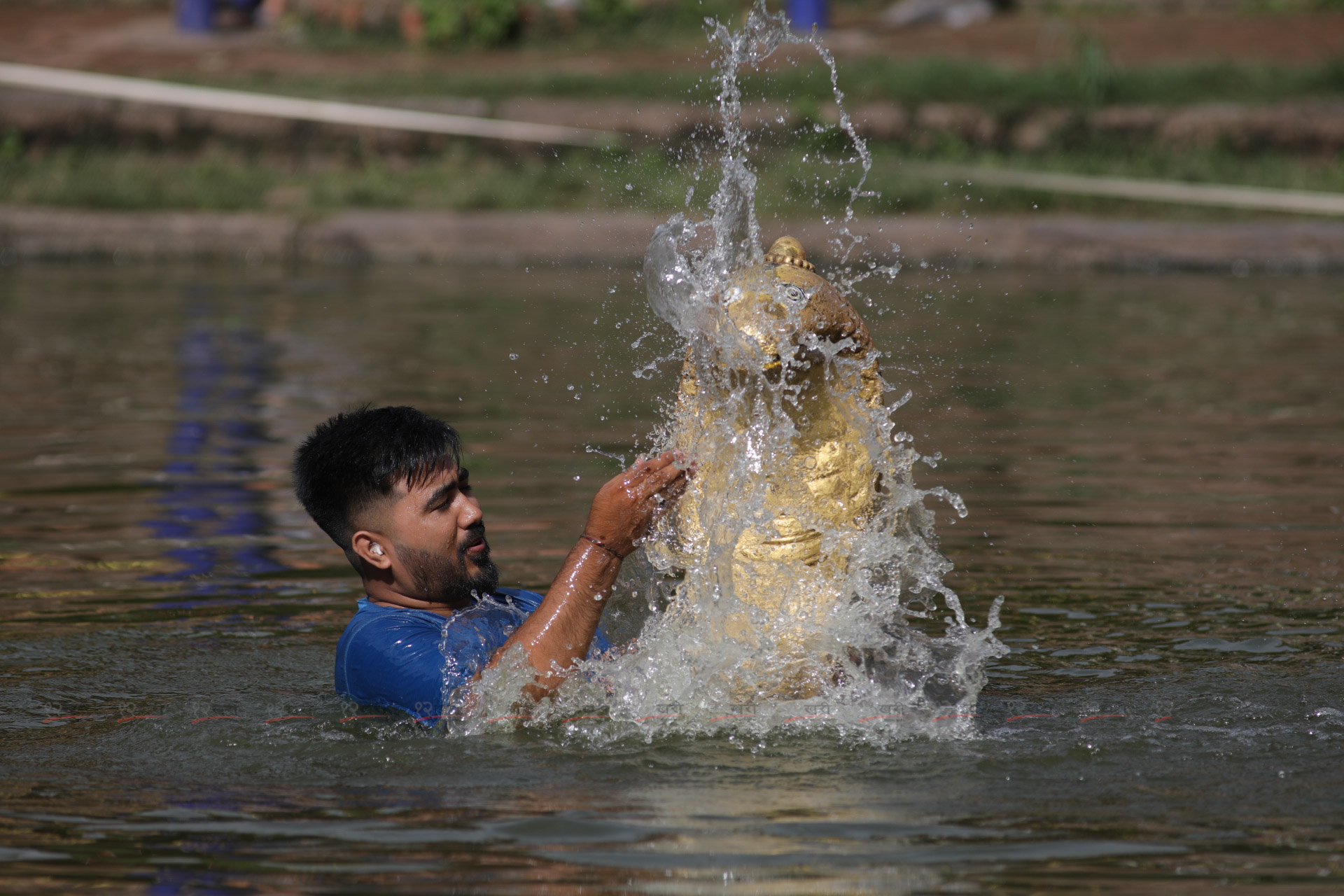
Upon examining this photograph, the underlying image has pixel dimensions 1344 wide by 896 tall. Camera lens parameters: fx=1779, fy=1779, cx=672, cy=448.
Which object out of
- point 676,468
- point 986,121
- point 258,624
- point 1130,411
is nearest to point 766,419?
point 676,468

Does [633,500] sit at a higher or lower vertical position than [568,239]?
higher

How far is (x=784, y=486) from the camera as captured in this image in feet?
14.4

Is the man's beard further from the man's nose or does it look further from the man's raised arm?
the man's raised arm

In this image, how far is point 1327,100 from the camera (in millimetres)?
16266

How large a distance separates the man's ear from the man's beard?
33 millimetres

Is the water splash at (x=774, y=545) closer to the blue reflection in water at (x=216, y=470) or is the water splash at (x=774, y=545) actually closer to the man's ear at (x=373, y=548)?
the man's ear at (x=373, y=548)

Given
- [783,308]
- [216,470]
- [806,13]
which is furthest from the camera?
[806,13]

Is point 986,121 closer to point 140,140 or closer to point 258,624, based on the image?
point 140,140

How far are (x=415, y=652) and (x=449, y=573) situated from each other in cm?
25

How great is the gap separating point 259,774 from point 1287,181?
45.3ft

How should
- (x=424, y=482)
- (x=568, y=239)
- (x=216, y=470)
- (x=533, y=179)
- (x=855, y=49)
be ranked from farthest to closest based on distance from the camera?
(x=855, y=49) < (x=533, y=179) < (x=568, y=239) < (x=216, y=470) < (x=424, y=482)

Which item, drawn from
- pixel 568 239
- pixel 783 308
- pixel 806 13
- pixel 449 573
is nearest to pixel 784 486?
pixel 783 308

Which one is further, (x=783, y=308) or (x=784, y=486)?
(x=784, y=486)

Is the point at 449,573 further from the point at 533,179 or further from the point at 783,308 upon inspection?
the point at 533,179
